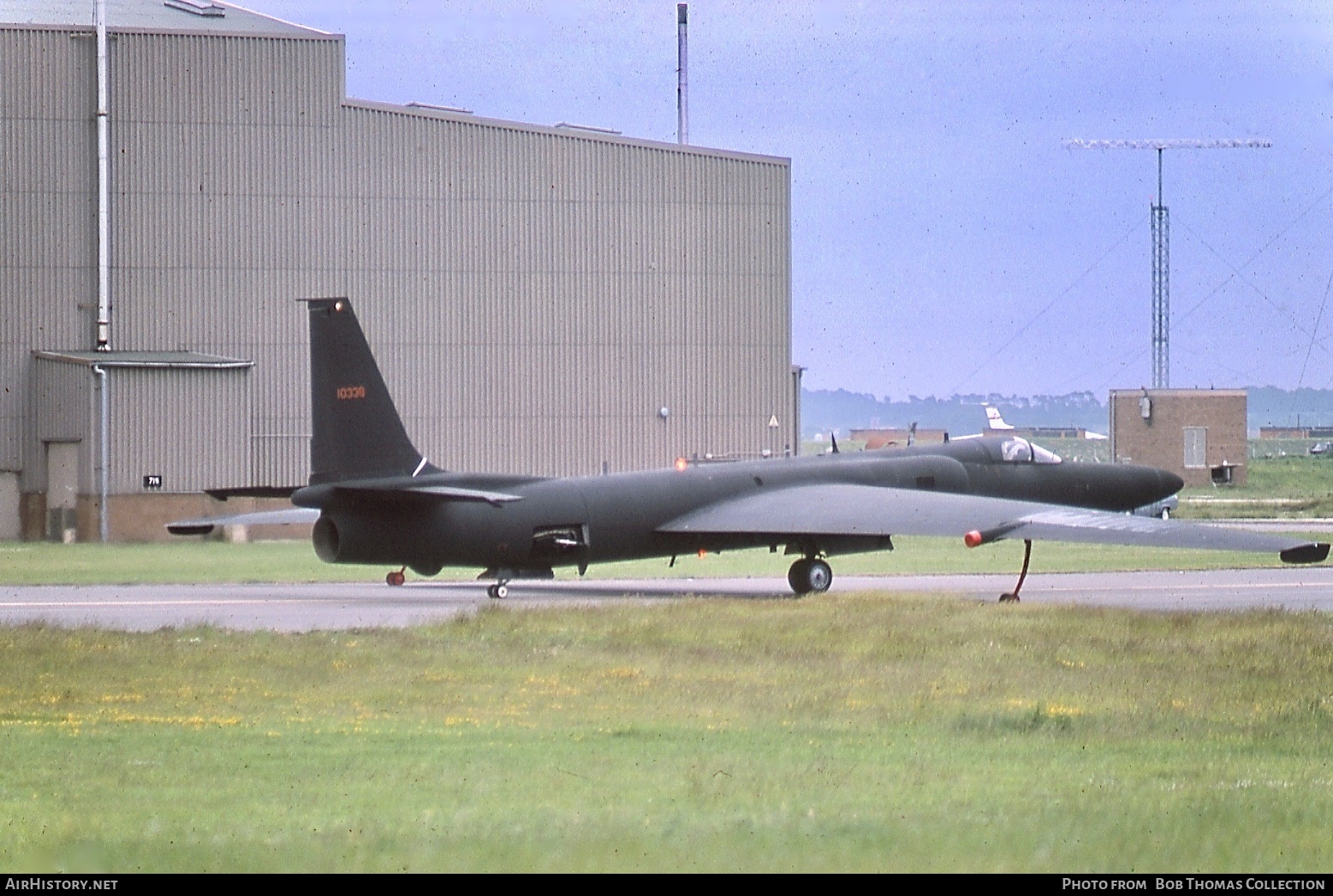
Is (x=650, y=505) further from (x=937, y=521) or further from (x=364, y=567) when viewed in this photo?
(x=364, y=567)

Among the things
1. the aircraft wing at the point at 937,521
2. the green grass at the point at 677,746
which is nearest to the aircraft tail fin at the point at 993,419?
the aircraft wing at the point at 937,521

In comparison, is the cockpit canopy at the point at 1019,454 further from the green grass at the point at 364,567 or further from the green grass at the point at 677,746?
the green grass at the point at 677,746

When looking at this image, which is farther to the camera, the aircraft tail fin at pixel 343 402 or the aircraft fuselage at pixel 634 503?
the aircraft fuselage at pixel 634 503

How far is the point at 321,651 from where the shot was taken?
19516 millimetres

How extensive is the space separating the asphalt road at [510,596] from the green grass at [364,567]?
173cm

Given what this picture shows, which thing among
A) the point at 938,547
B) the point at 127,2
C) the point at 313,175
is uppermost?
the point at 127,2

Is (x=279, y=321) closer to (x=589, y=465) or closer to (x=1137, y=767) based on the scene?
(x=589, y=465)

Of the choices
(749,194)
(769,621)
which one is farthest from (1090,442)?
(769,621)

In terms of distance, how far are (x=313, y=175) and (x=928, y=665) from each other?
116 ft

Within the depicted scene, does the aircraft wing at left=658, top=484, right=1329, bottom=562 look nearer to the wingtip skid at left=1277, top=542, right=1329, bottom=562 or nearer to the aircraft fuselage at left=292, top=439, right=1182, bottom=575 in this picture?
the wingtip skid at left=1277, top=542, right=1329, bottom=562

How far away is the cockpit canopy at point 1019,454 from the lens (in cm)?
3391

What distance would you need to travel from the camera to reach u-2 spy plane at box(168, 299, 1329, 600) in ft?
85.7

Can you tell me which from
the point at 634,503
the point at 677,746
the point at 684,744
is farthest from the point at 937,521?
the point at 677,746

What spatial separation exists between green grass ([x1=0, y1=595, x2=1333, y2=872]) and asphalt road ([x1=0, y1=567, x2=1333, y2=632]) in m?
3.36
